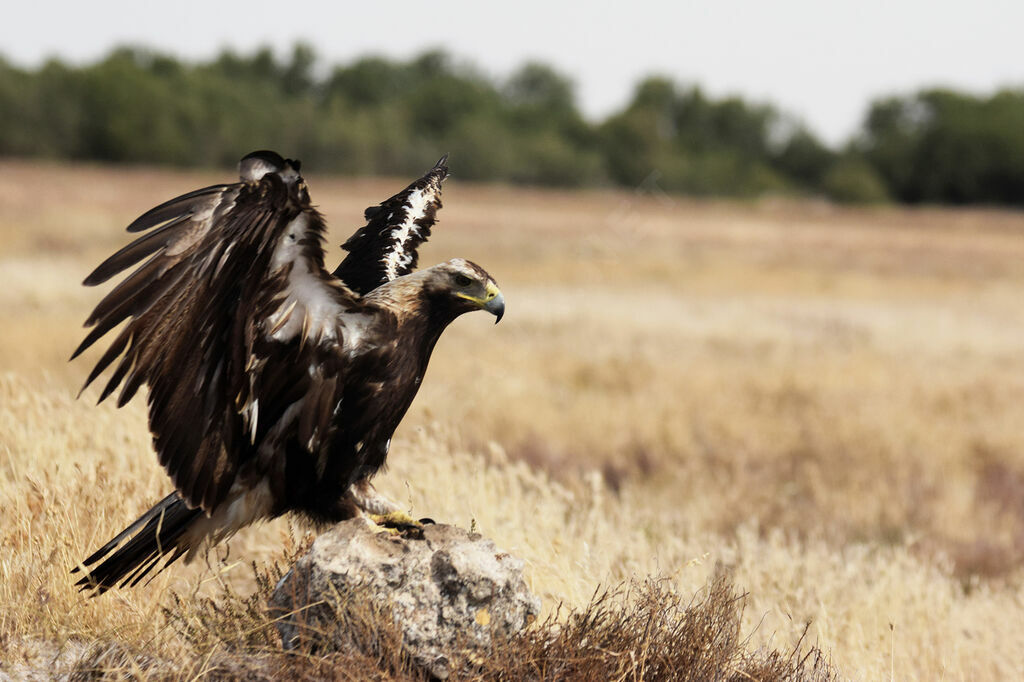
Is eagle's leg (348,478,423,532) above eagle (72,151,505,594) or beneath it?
beneath

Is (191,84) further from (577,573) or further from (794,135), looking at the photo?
(577,573)

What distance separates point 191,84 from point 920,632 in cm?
7098

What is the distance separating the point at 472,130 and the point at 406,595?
70.9 meters

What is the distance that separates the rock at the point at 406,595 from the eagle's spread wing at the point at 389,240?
109 centimetres

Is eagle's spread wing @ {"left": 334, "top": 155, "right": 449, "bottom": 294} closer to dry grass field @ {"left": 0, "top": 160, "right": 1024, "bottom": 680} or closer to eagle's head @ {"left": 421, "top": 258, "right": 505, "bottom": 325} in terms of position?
eagle's head @ {"left": 421, "top": 258, "right": 505, "bottom": 325}

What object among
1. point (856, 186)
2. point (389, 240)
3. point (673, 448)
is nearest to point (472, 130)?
point (856, 186)

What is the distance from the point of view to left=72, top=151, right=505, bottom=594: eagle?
2889 millimetres

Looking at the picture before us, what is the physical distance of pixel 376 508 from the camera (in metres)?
3.43

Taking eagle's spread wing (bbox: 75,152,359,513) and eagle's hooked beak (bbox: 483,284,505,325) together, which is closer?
eagle's spread wing (bbox: 75,152,359,513)

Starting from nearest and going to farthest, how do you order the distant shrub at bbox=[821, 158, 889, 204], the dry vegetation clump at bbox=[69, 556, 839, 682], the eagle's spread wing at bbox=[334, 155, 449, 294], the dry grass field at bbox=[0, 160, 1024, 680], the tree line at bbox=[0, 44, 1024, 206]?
the dry vegetation clump at bbox=[69, 556, 839, 682] < the eagle's spread wing at bbox=[334, 155, 449, 294] < the dry grass field at bbox=[0, 160, 1024, 680] < the tree line at bbox=[0, 44, 1024, 206] < the distant shrub at bbox=[821, 158, 889, 204]

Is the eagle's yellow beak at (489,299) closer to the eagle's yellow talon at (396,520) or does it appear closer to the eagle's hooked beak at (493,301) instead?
the eagle's hooked beak at (493,301)

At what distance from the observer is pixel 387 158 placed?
211 feet

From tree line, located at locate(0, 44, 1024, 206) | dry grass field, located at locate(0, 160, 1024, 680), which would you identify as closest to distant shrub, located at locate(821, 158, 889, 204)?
tree line, located at locate(0, 44, 1024, 206)

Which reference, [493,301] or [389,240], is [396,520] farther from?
[389,240]
